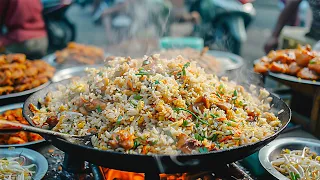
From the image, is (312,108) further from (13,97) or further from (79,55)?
(79,55)

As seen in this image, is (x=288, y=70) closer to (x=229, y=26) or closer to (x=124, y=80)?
(x=124, y=80)

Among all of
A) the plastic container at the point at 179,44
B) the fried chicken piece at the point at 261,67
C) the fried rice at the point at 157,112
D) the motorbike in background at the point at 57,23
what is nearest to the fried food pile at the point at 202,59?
the fried chicken piece at the point at 261,67

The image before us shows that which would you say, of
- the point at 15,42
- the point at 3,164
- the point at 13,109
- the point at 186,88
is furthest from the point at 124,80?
the point at 15,42

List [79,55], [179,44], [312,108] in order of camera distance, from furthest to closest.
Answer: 1. [179,44]
2. [79,55]
3. [312,108]

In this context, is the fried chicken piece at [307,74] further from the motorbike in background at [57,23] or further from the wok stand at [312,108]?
the motorbike in background at [57,23]

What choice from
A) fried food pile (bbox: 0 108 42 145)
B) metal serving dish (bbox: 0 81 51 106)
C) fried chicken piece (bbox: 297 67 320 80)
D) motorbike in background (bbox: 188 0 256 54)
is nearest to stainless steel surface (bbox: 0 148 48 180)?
fried food pile (bbox: 0 108 42 145)

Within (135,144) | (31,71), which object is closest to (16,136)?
(31,71)
